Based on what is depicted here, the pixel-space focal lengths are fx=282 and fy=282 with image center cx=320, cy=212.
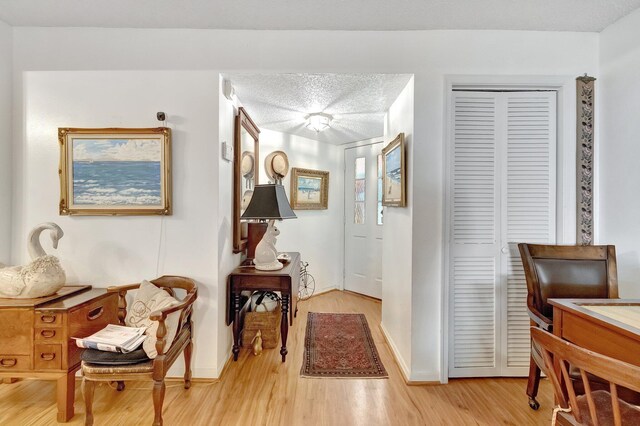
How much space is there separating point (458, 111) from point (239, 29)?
1.75m

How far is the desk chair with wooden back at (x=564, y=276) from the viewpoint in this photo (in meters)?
1.75

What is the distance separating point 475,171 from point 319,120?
1584mm

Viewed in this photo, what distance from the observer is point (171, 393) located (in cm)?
191

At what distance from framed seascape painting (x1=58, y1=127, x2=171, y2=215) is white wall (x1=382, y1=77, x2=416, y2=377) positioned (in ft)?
5.87

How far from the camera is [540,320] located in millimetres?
1664

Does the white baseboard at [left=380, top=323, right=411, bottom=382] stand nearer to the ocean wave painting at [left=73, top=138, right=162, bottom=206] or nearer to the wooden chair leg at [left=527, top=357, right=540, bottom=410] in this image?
the wooden chair leg at [left=527, top=357, right=540, bottom=410]

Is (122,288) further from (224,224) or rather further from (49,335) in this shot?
(224,224)

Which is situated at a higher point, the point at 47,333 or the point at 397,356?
the point at 47,333

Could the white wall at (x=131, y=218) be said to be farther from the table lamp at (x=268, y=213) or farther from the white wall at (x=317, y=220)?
the white wall at (x=317, y=220)

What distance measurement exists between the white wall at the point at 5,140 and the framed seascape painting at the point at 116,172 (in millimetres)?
413

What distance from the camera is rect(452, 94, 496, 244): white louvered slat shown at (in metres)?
2.11

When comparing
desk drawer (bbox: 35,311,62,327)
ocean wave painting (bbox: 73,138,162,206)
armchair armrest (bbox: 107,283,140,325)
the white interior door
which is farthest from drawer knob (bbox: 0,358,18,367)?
the white interior door

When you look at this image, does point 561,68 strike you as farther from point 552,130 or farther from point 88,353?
point 88,353

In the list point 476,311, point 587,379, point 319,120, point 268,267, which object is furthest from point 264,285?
point 587,379
